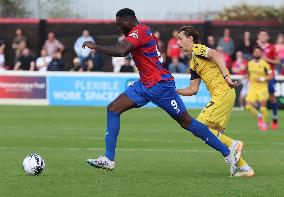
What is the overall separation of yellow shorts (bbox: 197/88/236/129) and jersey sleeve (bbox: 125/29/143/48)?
1.79 m

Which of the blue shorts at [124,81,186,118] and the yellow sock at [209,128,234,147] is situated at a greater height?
the blue shorts at [124,81,186,118]

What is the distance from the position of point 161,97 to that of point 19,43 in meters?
22.5

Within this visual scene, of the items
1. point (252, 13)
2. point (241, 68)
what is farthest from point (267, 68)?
point (252, 13)

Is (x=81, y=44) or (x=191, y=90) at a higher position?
(x=191, y=90)

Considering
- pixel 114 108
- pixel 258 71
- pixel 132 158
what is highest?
pixel 114 108

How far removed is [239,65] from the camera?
31.9 metres

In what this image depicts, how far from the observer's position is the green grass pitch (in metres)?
11.9

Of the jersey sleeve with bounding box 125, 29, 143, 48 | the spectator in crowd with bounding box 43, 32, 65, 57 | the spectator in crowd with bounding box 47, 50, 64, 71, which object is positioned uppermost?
the jersey sleeve with bounding box 125, 29, 143, 48

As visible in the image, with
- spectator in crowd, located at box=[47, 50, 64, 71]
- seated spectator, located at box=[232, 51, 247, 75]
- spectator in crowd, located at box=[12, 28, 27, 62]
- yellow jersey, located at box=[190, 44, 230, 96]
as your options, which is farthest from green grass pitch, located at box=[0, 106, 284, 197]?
spectator in crowd, located at box=[12, 28, 27, 62]

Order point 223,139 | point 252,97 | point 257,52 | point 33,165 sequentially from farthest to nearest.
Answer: point 252,97 < point 257,52 < point 223,139 < point 33,165

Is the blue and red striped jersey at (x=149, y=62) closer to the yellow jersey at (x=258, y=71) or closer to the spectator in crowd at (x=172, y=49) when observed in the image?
the yellow jersey at (x=258, y=71)

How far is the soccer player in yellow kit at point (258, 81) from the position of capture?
23.9 meters

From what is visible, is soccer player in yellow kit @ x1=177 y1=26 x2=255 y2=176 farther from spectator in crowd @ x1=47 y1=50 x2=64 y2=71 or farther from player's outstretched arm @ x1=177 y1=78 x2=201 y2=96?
spectator in crowd @ x1=47 y1=50 x2=64 y2=71

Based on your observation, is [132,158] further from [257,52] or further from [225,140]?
[257,52]
